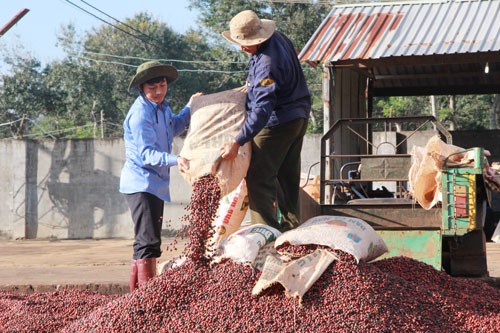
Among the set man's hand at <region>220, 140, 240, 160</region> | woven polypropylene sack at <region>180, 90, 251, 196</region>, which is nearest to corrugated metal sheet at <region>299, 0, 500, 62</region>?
woven polypropylene sack at <region>180, 90, 251, 196</region>

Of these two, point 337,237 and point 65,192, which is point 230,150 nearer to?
point 337,237

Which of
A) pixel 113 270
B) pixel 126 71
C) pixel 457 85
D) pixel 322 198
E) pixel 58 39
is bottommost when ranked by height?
pixel 113 270

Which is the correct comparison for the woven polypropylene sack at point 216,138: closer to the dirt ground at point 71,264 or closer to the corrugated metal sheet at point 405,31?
the dirt ground at point 71,264

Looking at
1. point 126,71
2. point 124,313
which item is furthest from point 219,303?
point 126,71

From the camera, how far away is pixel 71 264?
1199 centimetres

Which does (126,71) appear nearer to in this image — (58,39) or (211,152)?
(58,39)

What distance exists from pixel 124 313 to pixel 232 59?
32.4 metres

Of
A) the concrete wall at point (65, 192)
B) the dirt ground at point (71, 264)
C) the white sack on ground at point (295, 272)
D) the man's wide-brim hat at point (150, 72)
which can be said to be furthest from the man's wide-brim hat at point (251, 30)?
the concrete wall at point (65, 192)

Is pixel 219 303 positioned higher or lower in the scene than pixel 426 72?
lower

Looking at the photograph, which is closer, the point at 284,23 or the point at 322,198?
the point at 322,198

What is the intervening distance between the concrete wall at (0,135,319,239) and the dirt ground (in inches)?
18.8

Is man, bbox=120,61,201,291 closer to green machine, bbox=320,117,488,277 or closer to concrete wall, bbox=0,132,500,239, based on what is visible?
green machine, bbox=320,117,488,277

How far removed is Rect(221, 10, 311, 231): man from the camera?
222 inches

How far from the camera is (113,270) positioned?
407 inches
